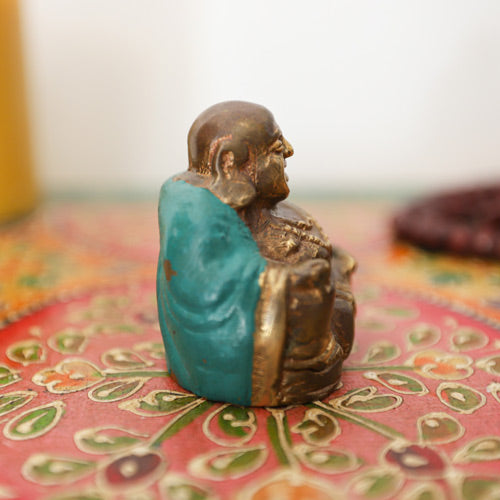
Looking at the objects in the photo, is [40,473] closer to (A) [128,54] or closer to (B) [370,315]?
(B) [370,315]

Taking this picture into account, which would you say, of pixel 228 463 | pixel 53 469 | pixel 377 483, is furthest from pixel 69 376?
pixel 377 483

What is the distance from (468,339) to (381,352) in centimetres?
26

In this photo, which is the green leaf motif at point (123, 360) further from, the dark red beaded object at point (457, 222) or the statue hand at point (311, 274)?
the dark red beaded object at point (457, 222)

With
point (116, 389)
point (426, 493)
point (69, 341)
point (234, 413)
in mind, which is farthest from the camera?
point (69, 341)

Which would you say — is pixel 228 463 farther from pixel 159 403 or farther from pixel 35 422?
pixel 35 422

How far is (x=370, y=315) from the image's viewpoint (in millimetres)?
1744

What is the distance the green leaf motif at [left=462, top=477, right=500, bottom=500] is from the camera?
3.12ft

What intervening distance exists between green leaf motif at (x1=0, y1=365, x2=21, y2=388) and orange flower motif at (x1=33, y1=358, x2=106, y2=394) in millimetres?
40

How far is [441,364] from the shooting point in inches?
55.9

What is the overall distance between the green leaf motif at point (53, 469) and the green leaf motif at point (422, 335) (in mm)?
823

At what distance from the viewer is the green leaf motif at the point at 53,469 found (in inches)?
38.9

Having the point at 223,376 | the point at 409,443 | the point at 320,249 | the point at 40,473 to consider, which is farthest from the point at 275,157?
the point at 40,473

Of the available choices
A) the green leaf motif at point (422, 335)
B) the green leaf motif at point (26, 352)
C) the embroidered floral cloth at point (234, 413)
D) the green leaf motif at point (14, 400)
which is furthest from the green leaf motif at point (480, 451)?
the green leaf motif at point (26, 352)

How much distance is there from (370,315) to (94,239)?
133 centimetres
